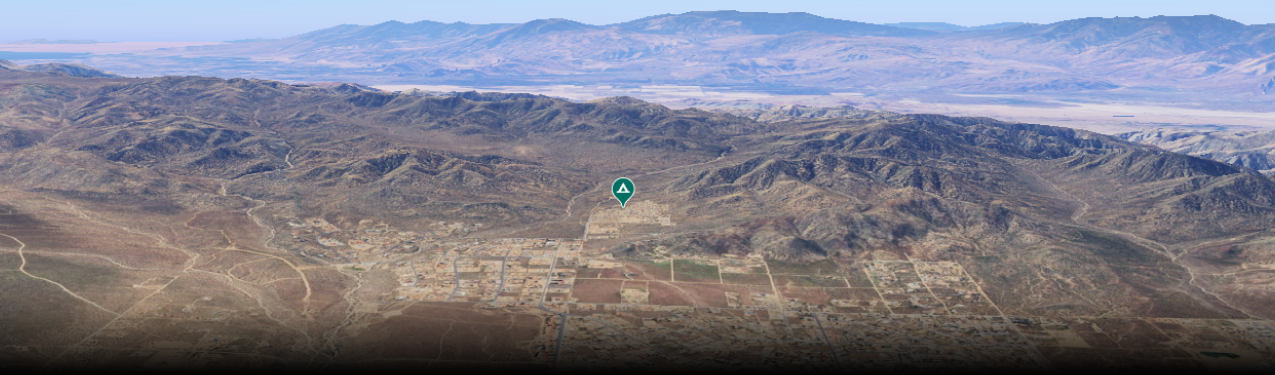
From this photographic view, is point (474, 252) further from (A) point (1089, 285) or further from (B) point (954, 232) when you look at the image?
(A) point (1089, 285)

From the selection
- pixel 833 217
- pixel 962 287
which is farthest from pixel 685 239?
pixel 962 287

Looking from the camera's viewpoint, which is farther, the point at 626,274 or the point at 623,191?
the point at 623,191

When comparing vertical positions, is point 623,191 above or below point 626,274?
above

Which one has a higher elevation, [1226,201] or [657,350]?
→ [1226,201]

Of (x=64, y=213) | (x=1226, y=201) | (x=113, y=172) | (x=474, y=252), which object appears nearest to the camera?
(x=474, y=252)

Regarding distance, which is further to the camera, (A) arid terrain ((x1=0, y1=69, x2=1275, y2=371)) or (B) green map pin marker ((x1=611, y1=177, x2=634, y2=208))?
(B) green map pin marker ((x1=611, y1=177, x2=634, y2=208))

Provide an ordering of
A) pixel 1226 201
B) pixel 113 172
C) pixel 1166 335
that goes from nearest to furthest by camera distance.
Answer: pixel 1166 335 < pixel 1226 201 < pixel 113 172

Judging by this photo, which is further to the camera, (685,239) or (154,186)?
(154,186)

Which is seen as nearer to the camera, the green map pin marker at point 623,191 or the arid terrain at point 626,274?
the arid terrain at point 626,274
